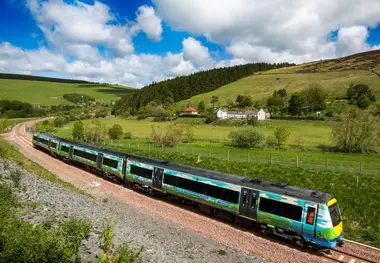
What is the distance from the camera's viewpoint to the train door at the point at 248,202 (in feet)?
56.1

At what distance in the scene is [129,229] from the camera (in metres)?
16.0

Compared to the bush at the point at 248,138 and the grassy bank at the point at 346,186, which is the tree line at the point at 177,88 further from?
the grassy bank at the point at 346,186

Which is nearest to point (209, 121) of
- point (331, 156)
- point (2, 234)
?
point (331, 156)

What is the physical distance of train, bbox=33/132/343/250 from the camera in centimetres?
1487

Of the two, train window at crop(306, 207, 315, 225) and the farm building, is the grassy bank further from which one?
the farm building

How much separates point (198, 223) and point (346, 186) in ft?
39.2

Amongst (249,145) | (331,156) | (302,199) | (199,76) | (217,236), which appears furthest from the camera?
(199,76)

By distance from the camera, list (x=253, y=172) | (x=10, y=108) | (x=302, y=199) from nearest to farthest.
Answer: (x=302, y=199) → (x=253, y=172) → (x=10, y=108)

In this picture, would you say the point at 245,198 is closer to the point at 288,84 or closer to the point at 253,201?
the point at 253,201

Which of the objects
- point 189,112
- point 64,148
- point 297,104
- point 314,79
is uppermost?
point 314,79

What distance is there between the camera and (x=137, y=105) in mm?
146875

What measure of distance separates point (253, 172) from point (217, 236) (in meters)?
13.0

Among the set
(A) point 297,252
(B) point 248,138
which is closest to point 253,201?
(A) point 297,252

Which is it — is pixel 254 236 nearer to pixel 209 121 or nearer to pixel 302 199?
pixel 302 199
